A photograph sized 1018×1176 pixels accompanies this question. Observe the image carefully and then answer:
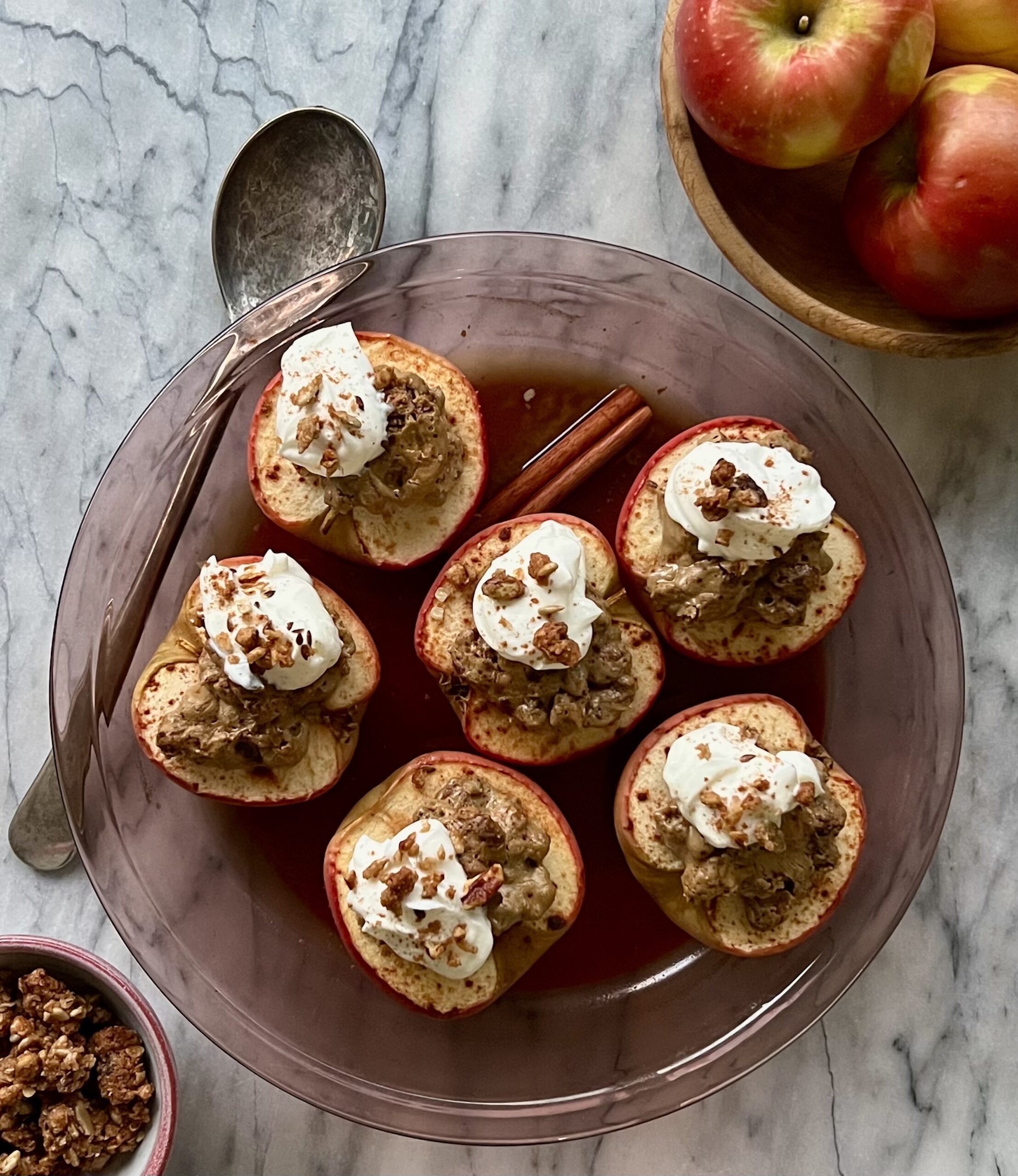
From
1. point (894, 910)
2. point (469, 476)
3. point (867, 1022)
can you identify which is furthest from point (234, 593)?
point (867, 1022)

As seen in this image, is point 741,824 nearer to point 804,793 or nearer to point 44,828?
point 804,793

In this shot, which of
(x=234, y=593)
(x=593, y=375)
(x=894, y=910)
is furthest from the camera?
(x=593, y=375)

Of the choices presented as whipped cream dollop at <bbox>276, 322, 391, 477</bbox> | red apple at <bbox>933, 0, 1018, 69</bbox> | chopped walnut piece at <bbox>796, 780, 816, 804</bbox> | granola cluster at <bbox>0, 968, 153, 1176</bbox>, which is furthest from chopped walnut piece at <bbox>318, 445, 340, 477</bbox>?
red apple at <bbox>933, 0, 1018, 69</bbox>

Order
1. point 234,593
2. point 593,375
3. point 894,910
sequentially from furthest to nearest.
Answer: point 593,375
point 894,910
point 234,593

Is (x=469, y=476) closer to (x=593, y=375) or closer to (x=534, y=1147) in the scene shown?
(x=593, y=375)

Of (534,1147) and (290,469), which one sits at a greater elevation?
(290,469)

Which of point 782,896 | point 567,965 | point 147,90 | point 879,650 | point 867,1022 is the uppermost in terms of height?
point 147,90
